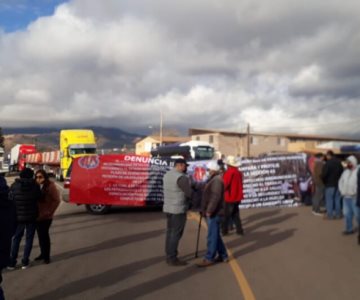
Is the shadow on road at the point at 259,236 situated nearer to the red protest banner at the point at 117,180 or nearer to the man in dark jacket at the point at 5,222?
the red protest banner at the point at 117,180

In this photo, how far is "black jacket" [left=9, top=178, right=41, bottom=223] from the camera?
8.18 meters

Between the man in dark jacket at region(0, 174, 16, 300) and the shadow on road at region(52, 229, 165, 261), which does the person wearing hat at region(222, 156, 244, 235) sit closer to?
the shadow on road at region(52, 229, 165, 261)

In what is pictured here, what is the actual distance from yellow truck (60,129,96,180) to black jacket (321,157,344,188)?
26.1 meters

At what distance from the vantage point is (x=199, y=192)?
15.8 metres

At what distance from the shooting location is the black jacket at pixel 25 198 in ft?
26.8

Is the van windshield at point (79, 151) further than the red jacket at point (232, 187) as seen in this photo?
Yes

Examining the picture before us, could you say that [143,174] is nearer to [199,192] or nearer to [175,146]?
[199,192]

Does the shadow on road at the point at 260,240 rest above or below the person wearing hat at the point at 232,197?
below

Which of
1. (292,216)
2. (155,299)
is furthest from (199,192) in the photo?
(155,299)

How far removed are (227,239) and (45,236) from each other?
4113 millimetres

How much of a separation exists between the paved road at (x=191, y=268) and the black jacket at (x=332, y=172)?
5.26ft

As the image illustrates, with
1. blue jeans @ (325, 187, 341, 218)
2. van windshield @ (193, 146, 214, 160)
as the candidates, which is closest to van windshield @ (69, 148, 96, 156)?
van windshield @ (193, 146, 214, 160)

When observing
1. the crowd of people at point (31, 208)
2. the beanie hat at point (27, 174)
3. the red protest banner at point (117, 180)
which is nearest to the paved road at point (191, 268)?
the crowd of people at point (31, 208)

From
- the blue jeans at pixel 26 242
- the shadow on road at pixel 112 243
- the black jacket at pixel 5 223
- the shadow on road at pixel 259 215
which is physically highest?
the black jacket at pixel 5 223
